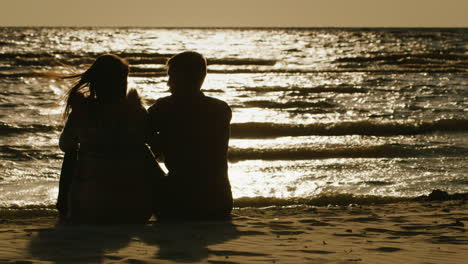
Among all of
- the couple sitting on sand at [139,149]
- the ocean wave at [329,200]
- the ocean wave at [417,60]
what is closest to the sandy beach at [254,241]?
the couple sitting on sand at [139,149]

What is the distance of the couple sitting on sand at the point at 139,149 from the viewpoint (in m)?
5.83

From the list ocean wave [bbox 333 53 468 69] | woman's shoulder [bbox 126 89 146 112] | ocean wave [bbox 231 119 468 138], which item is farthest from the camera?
ocean wave [bbox 333 53 468 69]

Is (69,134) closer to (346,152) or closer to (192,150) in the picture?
(192,150)

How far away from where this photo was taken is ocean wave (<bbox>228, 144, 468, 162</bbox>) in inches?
475

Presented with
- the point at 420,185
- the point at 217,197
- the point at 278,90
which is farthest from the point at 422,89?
the point at 217,197

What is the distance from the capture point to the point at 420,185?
30.9 ft

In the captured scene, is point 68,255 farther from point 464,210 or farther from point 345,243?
point 464,210

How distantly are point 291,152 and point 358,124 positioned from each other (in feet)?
12.6

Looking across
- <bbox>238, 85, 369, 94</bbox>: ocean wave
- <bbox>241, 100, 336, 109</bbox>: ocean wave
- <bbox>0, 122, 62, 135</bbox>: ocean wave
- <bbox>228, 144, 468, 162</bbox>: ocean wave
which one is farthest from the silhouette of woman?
<bbox>238, 85, 369, 94</bbox>: ocean wave

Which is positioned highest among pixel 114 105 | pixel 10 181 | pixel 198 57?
pixel 198 57

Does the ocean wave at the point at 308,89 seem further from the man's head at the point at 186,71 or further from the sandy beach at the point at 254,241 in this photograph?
the man's head at the point at 186,71

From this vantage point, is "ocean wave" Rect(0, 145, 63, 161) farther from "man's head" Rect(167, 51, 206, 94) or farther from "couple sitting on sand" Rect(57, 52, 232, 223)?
"man's head" Rect(167, 51, 206, 94)

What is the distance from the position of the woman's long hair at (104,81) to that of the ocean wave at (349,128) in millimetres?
8978

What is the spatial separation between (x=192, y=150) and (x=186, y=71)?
616 millimetres
